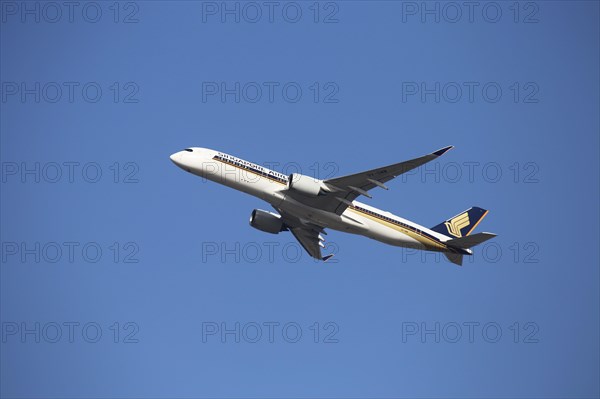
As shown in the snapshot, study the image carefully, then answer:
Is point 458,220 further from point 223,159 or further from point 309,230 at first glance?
point 223,159

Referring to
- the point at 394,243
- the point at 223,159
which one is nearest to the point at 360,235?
the point at 394,243

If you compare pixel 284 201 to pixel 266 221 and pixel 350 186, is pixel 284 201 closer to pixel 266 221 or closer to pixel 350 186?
pixel 350 186

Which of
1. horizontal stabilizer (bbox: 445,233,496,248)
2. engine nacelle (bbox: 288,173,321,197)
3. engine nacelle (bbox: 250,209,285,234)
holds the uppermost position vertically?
engine nacelle (bbox: 288,173,321,197)

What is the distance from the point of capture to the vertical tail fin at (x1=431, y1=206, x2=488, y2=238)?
194ft

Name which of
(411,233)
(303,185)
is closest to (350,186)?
(303,185)

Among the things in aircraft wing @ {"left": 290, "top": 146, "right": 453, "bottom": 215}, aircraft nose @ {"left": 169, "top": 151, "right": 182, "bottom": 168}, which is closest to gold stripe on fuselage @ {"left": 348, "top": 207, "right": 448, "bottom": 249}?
aircraft wing @ {"left": 290, "top": 146, "right": 453, "bottom": 215}

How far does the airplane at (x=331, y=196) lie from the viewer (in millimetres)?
52406

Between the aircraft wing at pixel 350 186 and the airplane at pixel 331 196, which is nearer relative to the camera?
the aircraft wing at pixel 350 186

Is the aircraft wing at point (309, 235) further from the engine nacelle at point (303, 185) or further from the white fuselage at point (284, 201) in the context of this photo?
the engine nacelle at point (303, 185)

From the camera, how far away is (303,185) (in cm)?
5234

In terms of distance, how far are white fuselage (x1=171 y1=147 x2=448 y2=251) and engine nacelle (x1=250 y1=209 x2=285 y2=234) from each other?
4.55 m

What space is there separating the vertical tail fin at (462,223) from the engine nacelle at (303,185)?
11481mm

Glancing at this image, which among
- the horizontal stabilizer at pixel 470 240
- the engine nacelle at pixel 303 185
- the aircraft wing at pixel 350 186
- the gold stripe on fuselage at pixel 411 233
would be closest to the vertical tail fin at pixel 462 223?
the gold stripe on fuselage at pixel 411 233

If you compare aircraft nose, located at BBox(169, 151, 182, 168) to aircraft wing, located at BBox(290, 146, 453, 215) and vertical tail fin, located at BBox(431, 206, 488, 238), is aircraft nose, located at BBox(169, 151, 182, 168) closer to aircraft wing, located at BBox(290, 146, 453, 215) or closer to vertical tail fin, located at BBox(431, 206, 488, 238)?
aircraft wing, located at BBox(290, 146, 453, 215)
